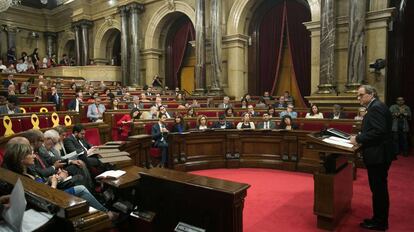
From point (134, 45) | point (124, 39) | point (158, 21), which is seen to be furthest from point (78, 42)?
point (158, 21)

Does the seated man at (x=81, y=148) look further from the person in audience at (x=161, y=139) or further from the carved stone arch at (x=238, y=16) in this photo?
the carved stone arch at (x=238, y=16)

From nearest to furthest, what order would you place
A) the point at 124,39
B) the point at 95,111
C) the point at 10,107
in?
the point at 10,107, the point at 95,111, the point at 124,39

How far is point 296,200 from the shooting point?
3.96m

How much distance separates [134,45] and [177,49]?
5.99 feet

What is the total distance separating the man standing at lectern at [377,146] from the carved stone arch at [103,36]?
1374 cm

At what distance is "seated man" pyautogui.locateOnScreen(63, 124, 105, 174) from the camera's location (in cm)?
311

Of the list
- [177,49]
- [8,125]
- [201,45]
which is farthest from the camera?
[177,49]

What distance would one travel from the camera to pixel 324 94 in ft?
26.6

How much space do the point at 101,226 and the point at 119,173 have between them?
109cm

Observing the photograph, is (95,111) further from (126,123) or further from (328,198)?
(328,198)

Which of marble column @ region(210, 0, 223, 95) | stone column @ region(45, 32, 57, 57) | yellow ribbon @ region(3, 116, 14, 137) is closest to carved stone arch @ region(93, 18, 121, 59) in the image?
stone column @ region(45, 32, 57, 57)

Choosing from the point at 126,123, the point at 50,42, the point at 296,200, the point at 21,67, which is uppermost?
the point at 50,42

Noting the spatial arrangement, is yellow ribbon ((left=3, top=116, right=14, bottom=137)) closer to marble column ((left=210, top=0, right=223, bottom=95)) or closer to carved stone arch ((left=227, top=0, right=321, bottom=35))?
marble column ((left=210, top=0, right=223, bottom=95))

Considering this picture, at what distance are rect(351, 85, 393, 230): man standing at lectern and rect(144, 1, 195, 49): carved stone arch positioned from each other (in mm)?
9790
